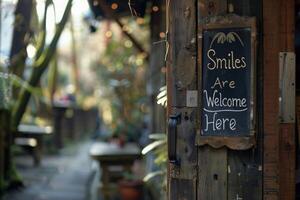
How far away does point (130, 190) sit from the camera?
317 inches

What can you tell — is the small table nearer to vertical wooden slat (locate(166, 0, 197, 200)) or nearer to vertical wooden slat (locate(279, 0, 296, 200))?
vertical wooden slat (locate(166, 0, 197, 200))

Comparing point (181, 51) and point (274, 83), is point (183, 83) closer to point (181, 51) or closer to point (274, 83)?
point (181, 51)

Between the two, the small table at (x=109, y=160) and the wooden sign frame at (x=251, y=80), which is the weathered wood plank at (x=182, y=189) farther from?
the small table at (x=109, y=160)

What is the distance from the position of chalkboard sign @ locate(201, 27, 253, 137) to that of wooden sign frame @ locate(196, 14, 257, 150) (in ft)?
0.06

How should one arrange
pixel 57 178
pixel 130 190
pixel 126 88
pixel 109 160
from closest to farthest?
pixel 130 190 → pixel 109 160 → pixel 57 178 → pixel 126 88

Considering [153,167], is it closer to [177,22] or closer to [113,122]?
[177,22]

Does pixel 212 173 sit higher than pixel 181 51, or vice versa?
pixel 181 51

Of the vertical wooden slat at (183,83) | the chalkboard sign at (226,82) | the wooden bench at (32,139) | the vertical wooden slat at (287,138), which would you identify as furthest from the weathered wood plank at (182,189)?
the wooden bench at (32,139)

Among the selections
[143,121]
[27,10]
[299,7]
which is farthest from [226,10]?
[143,121]

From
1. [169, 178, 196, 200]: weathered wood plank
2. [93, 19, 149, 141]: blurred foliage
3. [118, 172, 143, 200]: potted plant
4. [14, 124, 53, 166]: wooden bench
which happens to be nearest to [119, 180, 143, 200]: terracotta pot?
[118, 172, 143, 200]: potted plant

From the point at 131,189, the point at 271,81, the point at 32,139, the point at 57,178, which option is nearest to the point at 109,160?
the point at 131,189

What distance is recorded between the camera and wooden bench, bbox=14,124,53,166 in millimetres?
12641

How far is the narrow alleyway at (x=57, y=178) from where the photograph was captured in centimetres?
923

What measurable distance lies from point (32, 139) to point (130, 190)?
5.72m
